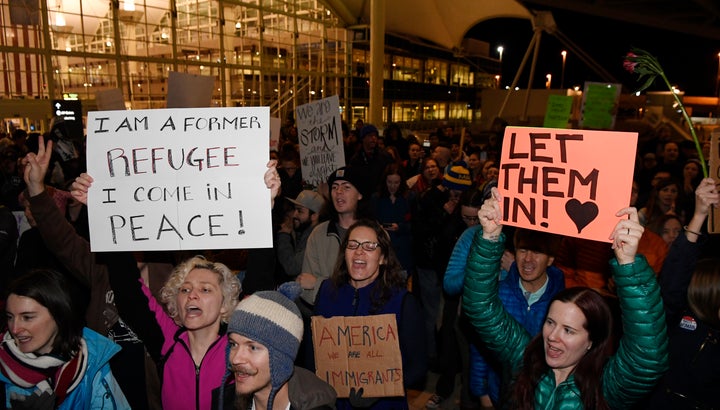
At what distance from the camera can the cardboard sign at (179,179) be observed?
277 centimetres

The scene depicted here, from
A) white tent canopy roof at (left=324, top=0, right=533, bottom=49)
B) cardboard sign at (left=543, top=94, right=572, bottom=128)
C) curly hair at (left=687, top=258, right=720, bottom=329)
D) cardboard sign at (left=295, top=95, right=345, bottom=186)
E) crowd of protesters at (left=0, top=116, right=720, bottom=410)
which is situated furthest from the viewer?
white tent canopy roof at (left=324, top=0, right=533, bottom=49)

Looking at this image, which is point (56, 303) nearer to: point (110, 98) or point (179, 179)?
point (179, 179)

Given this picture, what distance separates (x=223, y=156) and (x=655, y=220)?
3.94 meters

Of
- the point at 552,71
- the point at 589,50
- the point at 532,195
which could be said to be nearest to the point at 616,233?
the point at 532,195

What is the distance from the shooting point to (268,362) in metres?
2.15

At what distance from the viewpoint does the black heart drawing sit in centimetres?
233

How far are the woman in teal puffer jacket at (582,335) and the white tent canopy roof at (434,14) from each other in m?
24.0

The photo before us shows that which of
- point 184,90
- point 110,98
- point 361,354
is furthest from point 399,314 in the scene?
point 110,98

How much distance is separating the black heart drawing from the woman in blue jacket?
230 cm

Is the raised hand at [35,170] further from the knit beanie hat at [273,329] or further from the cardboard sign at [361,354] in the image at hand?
the cardboard sign at [361,354]

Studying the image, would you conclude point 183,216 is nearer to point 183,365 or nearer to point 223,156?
point 223,156

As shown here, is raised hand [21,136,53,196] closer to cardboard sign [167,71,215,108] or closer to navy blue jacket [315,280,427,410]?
navy blue jacket [315,280,427,410]

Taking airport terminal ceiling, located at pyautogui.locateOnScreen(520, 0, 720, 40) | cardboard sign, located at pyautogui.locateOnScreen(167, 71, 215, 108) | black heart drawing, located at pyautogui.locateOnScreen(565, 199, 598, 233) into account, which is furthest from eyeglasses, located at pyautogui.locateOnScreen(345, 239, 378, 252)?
airport terminal ceiling, located at pyautogui.locateOnScreen(520, 0, 720, 40)

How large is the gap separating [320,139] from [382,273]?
3.15 metres
